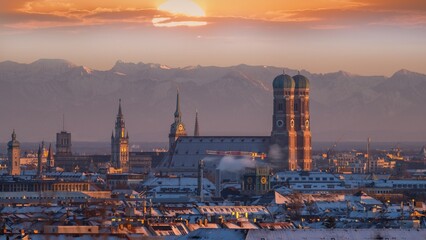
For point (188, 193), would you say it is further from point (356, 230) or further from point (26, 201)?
point (356, 230)

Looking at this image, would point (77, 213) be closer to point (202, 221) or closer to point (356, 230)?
point (202, 221)

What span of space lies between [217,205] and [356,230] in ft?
186

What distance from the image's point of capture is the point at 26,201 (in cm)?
16588

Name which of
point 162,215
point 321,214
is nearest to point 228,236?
point 162,215

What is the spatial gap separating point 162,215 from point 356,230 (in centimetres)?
3772

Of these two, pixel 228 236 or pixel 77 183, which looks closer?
pixel 228 236

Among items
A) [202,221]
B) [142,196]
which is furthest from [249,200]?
[202,221]

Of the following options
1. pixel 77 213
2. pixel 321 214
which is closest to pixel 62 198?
pixel 321 214

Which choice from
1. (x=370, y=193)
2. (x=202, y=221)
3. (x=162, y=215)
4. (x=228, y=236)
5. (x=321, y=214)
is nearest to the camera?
(x=228, y=236)

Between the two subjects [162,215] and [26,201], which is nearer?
[162,215]

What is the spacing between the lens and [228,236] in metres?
91.9

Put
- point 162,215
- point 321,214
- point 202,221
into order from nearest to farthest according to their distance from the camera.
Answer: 1. point 202,221
2. point 162,215
3. point 321,214

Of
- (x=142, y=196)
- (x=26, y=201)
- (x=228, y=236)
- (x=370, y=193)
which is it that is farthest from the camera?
(x=370, y=193)

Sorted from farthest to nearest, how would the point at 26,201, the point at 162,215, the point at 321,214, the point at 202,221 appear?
1. the point at 26,201
2. the point at 321,214
3. the point at 162,215
4. the point at 202,221
